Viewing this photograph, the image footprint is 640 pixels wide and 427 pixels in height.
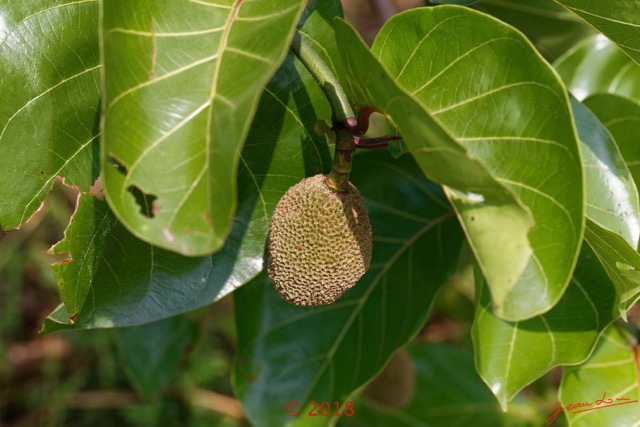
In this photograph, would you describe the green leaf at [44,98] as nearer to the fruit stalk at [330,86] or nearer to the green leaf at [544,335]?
the fruit stalk at [330,86]

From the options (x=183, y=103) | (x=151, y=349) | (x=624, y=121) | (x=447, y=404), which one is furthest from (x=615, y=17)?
(x=447, y=404)

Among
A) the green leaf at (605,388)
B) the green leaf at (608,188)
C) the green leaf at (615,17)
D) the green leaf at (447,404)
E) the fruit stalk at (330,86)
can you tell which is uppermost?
the fruit stalk at (330,86)

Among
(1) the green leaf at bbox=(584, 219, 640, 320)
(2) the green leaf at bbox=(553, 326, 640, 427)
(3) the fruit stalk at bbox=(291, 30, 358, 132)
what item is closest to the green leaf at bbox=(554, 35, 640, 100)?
(2) the green leaf at bbox=(553, 326, 640, 427)

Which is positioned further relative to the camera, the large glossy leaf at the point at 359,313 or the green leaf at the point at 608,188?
the large glossy leaf at the point at 359,313

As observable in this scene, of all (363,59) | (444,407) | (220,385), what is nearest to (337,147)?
(363,59)

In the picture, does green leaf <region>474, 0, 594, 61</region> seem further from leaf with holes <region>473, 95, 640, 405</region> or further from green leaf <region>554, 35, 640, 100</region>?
leaf with holes <region>473, 95, 640, 405</region>

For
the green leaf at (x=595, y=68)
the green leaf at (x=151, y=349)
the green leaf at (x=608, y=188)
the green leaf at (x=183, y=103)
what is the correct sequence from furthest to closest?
the green leaf at (x=151, y=349), the green leaf at (x=595, y=68), the green leaf at (x=608, y=188), the green leaf at (x=183, y=103)

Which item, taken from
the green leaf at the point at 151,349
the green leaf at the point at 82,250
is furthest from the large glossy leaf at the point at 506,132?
the green leaf at the point at 151,349
